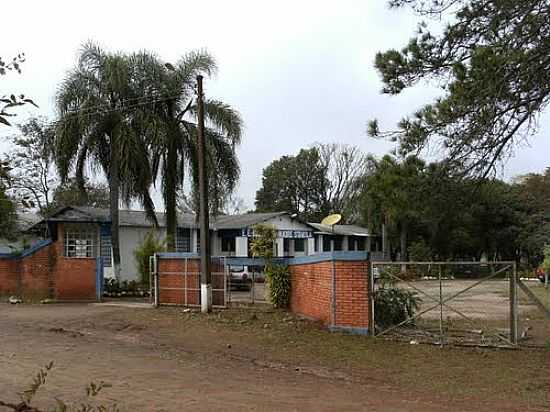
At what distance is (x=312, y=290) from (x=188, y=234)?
21731mm

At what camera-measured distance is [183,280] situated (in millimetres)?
23094

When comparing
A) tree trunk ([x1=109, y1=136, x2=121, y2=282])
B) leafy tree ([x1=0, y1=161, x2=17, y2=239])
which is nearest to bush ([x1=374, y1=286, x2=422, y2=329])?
leafy tree ([x1=0, y1=161, x2=17, y2=239])

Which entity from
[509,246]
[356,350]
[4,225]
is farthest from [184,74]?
[509,246]

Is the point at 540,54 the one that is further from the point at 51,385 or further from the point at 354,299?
the point at 51,385

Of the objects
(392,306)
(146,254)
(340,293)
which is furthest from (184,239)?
(392,306)

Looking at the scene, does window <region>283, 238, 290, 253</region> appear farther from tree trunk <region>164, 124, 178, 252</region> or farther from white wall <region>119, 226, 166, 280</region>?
tree trunk <region>164, 124, 178, 252</region>

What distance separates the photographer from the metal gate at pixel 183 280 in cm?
2220

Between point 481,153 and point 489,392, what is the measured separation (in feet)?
12.8

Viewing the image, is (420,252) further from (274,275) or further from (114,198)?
(274,275)

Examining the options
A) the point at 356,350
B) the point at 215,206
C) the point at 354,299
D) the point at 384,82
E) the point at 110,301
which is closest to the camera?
the point at 384,82

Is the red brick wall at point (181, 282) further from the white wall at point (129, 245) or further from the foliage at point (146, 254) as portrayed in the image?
the white wall at point (129, 245)

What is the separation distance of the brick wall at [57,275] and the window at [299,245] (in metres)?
23.5

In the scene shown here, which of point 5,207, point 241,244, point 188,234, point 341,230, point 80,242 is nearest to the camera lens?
point 5,207

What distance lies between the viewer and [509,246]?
54.8 m
